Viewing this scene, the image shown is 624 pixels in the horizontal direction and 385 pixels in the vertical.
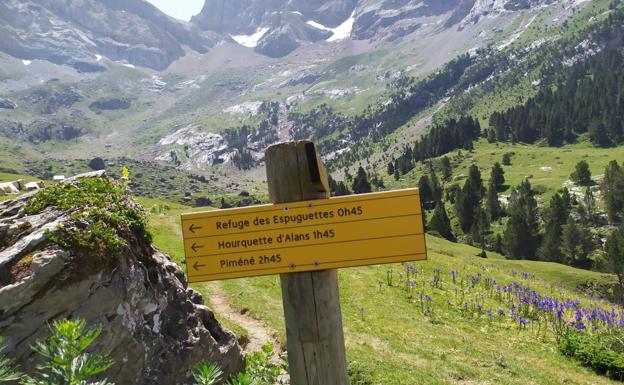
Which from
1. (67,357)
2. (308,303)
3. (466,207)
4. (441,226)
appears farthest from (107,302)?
(466,207)

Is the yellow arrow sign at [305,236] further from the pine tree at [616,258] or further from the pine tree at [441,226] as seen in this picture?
the pine tree at [441,226]

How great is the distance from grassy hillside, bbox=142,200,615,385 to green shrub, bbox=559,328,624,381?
51cm

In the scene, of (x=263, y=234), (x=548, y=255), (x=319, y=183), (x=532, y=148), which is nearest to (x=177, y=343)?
(x=263, y=234)

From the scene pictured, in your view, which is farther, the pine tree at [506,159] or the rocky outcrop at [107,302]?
the pine tree at [506,159]

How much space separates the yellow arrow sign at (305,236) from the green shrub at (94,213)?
133 inches

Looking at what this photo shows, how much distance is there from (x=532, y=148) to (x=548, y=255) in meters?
99.2

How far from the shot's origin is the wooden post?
490 cm

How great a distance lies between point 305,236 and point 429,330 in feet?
49.4

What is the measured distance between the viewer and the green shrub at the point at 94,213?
738 centimetres

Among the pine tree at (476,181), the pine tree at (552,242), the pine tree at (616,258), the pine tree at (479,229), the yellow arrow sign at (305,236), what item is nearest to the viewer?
the yellow arrow sign at (305,236)

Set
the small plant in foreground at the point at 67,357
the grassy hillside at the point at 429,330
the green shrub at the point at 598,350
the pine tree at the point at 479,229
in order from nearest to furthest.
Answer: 1. the small plant in foreground at the point at 67,357
2. the grassy hillside at the point at 429,330
3. the green shrub at the point at 598,350
4. the pine tree at the point at 479,229

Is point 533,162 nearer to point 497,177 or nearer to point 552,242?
point 497,177

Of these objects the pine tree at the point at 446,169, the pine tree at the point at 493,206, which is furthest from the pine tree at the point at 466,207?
the pine tree at the point at 446,169

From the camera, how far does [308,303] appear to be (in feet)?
16.2
